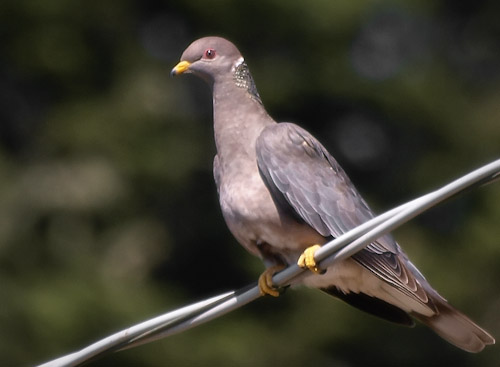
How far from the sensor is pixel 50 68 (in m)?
10.8

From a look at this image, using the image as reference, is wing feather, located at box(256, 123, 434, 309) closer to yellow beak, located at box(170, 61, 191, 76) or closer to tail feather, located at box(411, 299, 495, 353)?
tail feather, located at box(411, 299, 495, 353)

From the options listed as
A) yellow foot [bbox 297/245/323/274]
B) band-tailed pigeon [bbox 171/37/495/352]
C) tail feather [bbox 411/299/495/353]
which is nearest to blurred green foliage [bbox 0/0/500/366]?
band-tailed pigeon [bbox 171/37/495/352]

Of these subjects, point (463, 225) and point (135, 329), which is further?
point (463, 225)

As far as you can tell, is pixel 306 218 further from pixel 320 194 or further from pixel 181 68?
pixel 181 68

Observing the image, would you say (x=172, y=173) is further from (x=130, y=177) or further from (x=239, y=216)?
(x=239, y=216)

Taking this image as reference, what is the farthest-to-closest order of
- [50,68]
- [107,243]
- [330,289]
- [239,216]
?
[50,68], [107,243], [330,289], [239,216]

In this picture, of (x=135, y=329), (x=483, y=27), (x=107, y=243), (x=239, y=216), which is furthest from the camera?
(x=483, y=27)

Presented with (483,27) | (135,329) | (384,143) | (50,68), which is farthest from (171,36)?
(135,329)

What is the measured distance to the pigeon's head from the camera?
5.54m

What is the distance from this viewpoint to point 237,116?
5312 millimetres

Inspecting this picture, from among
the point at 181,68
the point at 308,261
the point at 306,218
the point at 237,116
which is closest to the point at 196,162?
the point at 181,68

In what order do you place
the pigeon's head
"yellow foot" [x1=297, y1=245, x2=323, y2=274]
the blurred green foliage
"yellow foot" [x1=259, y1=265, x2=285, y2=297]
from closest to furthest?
1. "yellow foot" [x1=297, y1=245, x2=323, y2=274]
2. "yellow foot" [x1=259, y1=265, x2=285, y2=297]
3. the pigeon's head
4. the blurred green foliage

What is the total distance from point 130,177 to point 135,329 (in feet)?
20.8

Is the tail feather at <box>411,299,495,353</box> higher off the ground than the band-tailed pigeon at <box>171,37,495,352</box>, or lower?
lower
